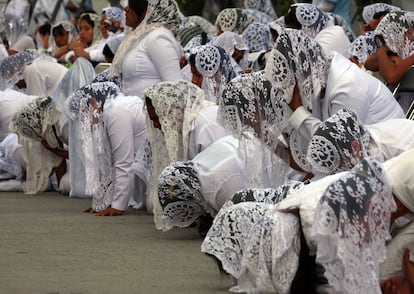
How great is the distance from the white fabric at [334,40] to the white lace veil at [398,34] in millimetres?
2011

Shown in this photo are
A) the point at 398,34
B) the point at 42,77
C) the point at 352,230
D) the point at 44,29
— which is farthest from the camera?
the point at 44,29

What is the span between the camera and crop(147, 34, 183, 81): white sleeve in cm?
1100

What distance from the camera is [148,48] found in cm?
1113

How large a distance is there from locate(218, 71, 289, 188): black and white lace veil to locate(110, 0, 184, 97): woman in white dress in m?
2.14

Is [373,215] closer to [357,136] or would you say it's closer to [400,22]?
[357,136]

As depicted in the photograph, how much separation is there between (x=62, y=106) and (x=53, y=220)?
2.20 m

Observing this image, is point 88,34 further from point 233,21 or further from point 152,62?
point 152,62

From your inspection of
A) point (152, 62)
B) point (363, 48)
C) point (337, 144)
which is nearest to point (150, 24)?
point (152, 62)

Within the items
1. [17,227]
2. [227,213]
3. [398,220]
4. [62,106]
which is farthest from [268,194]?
[62,106]

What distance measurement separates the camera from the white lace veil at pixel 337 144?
675cm

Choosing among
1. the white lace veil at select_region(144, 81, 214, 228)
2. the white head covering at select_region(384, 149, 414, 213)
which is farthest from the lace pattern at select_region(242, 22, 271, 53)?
the white head covering at select_region(384, 149, 414, 213)

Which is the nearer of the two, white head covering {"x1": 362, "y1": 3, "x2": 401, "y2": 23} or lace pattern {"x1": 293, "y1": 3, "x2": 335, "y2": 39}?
lace pattern {"x1": 293, "y1": 3, "x2": 335, "y2": 39}

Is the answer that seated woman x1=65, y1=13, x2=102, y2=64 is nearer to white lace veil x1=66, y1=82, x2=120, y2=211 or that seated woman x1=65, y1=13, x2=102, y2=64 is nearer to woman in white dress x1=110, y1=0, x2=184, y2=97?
woman in white dress x1=110, y1=0, x2=184, y2=97

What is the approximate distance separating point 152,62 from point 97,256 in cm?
297
